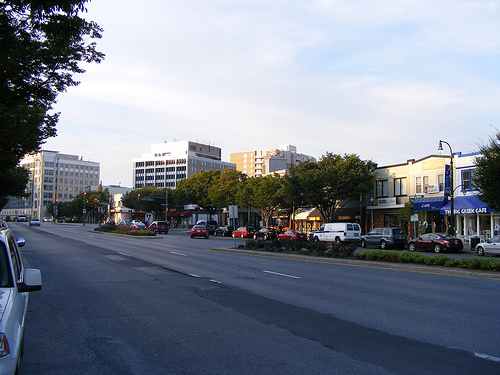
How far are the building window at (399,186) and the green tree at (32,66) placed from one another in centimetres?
3671

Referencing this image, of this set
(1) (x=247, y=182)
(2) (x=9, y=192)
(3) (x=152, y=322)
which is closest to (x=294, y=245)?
(3) (x=152, y=322)

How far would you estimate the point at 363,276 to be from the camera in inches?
579

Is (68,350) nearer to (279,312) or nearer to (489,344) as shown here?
(279,312)

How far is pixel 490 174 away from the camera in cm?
2822

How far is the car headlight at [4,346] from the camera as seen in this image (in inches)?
141

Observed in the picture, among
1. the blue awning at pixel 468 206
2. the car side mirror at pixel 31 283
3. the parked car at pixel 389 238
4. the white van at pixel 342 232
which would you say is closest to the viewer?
the car side mirror at pixel 31 283

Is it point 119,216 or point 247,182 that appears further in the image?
point 119,216

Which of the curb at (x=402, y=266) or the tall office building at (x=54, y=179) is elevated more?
the tall office building at (x=54, y=179)

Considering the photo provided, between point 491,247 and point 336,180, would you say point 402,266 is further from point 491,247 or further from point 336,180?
point 336,180

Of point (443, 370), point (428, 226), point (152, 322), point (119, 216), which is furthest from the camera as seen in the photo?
point (119, 216)

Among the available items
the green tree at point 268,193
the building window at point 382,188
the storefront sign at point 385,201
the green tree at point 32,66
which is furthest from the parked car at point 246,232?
the green tree at point 32,66

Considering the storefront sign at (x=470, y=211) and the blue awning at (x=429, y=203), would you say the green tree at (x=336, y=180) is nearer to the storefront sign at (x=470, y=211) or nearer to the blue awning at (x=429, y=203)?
the blue awning at (x=429, y=203)

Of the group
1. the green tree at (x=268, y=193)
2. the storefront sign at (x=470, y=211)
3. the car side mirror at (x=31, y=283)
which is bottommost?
the car side mirror at (x=31, y=283)

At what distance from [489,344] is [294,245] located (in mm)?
17766
